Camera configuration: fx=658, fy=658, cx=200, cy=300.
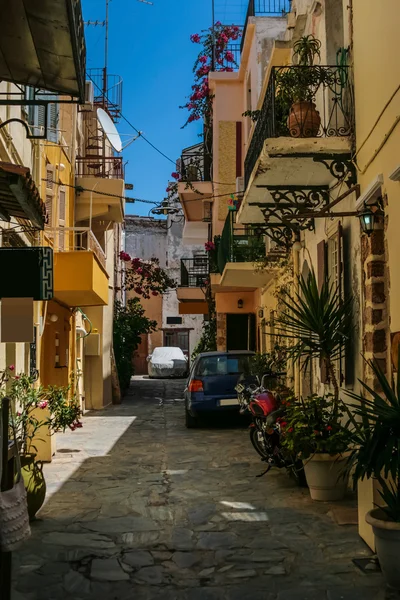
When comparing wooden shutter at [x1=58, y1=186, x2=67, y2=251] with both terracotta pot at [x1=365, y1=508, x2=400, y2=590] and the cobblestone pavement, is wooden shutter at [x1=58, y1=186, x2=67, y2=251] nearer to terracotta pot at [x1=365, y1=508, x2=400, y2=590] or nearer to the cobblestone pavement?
the cobblestone pavement

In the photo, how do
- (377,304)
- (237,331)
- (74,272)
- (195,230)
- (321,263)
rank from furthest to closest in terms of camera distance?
1. (195,230)
2. (237,331)
3. (74,272)
4. (321,263)
5. (377,304)

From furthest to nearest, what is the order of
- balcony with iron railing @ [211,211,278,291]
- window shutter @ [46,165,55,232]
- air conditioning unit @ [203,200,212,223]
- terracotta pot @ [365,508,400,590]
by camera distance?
1. air conditioning unit @ [203,200,212,223]
2. balcony with iron railing @ [211,211,278,291]
3. window shutter @ [46,165,55,232]
4. terracotta pot @ [365,508,400,590]

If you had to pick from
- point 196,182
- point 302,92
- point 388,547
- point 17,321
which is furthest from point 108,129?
point 388,547

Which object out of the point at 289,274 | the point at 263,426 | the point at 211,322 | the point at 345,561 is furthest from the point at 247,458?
the point at 211,322

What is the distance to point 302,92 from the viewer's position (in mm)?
7445

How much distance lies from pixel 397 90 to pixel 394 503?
290 cm

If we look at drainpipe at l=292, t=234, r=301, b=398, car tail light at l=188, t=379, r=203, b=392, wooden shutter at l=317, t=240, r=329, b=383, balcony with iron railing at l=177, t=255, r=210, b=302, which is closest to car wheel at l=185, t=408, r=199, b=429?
car tail light at l=188, t=379, r=203, b=392

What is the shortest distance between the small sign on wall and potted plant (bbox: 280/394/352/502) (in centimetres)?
286

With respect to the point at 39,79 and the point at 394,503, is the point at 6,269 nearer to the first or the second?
the point at 39,79

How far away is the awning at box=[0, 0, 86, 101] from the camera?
439cm

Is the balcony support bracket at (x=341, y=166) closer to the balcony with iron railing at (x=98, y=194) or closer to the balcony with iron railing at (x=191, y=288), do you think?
the balcony with iron railing at (x=98, y=194)

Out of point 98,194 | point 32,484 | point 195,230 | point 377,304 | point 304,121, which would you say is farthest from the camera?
point 195,230

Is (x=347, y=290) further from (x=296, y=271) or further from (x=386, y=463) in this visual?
(x=296, y=271)

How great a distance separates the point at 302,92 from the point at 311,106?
235mm
